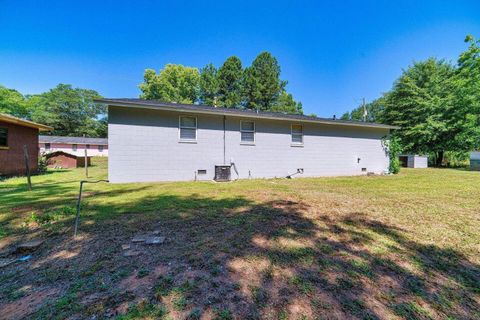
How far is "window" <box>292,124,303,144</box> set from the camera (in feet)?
35.8

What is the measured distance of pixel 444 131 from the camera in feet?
61.1

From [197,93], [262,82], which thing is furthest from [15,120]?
[262,82]

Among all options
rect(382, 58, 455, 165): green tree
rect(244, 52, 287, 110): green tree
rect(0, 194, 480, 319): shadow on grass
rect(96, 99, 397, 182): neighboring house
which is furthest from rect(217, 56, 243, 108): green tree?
rect(0, 194, 480, 319): shadow on grass

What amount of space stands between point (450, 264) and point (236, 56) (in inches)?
1254

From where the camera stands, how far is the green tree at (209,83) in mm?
29781

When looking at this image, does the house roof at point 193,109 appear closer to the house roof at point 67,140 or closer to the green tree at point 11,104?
the house roof at point 67,140

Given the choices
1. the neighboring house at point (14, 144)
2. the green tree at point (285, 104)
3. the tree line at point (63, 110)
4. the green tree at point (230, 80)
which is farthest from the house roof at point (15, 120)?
the tree line at point (63, 110)

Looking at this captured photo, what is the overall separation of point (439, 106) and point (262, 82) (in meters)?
19.3

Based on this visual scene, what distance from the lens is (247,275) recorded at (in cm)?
218

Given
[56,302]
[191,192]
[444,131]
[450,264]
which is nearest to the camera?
[56,302]

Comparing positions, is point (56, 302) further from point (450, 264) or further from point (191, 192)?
point (191, 192)

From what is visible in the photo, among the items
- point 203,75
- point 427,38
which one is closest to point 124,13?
point 427,38

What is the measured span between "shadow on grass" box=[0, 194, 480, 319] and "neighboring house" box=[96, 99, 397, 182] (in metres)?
5.13

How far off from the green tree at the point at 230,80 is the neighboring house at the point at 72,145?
67.3ft
